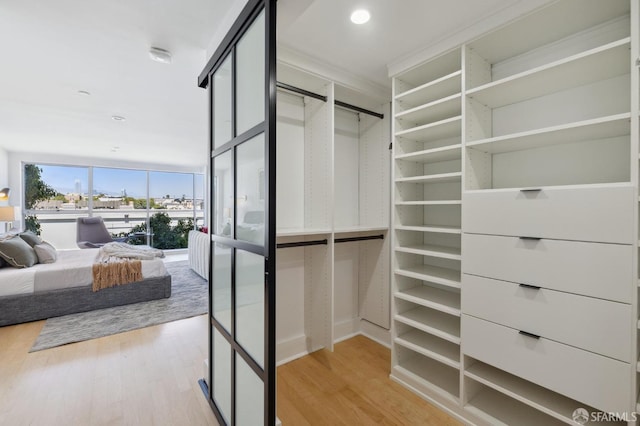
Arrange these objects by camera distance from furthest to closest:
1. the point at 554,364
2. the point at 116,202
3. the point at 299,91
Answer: the point at 116,202
the point at 299,91
the point at 554,364

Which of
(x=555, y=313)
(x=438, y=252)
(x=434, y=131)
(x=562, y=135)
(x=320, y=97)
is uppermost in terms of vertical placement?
(x=320, y=97)

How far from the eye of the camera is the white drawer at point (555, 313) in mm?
1201

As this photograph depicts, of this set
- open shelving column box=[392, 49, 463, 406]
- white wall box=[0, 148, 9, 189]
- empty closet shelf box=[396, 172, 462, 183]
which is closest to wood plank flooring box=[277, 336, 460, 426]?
open shelving column box=[392, 49, 463, 406]

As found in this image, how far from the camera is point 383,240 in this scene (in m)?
2.82

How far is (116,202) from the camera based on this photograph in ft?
23.1

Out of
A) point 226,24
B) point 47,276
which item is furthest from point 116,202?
point 226,24

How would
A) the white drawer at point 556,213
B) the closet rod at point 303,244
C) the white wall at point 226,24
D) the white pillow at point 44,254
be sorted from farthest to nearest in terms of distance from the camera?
the white pillow at point 44,254 < the closet rod at point 303,244 < the white wall at point 226,24 < the white drawer at point 556,213

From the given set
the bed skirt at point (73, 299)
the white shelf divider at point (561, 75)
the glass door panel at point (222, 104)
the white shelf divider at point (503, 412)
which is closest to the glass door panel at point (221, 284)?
the glass door panel at point (222, 104)

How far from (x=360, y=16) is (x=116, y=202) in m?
7.61

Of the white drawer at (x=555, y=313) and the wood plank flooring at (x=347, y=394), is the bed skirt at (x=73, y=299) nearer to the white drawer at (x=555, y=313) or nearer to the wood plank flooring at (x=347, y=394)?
the wood plank flooring at (x=347, y=394)

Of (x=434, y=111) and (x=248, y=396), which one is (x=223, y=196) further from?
(x=434, y=111)

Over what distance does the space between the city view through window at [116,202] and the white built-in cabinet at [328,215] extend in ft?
21.2

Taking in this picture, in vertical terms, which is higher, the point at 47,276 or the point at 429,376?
the point at 47,276

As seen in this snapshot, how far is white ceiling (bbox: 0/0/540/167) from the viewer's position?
158cm
